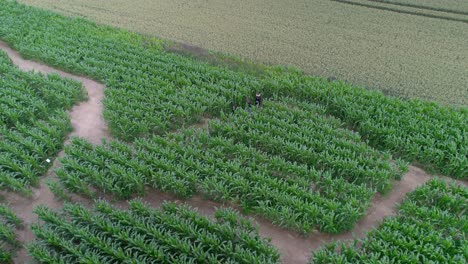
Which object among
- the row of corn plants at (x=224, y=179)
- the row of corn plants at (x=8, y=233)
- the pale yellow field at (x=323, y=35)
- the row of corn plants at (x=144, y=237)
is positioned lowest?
the row of corn plants at (x=8, y=233)

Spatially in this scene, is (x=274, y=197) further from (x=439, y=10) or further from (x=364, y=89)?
(x=439, y=10)

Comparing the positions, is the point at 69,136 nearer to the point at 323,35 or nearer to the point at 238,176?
the point at 238,176

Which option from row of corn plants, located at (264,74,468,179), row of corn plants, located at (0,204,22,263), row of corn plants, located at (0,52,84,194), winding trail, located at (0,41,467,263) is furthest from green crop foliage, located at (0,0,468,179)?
row of corn plants, located at (0,204,22,263)

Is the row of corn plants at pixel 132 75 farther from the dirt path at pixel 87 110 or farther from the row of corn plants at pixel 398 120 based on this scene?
the row of corn plants at pixel 398 120

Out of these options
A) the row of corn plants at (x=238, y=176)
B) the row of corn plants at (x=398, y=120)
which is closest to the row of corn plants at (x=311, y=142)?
the row of corn plants at (x=238, y=176)

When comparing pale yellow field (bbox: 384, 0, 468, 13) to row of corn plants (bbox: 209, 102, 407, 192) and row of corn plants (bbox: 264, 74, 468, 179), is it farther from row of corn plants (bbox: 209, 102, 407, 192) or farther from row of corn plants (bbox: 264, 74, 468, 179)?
row of corn plants (bbox: 209, 102, 407, 192)

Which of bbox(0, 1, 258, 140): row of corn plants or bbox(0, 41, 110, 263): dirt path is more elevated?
bbox(0, 1, 258, 140): row of corn plants
